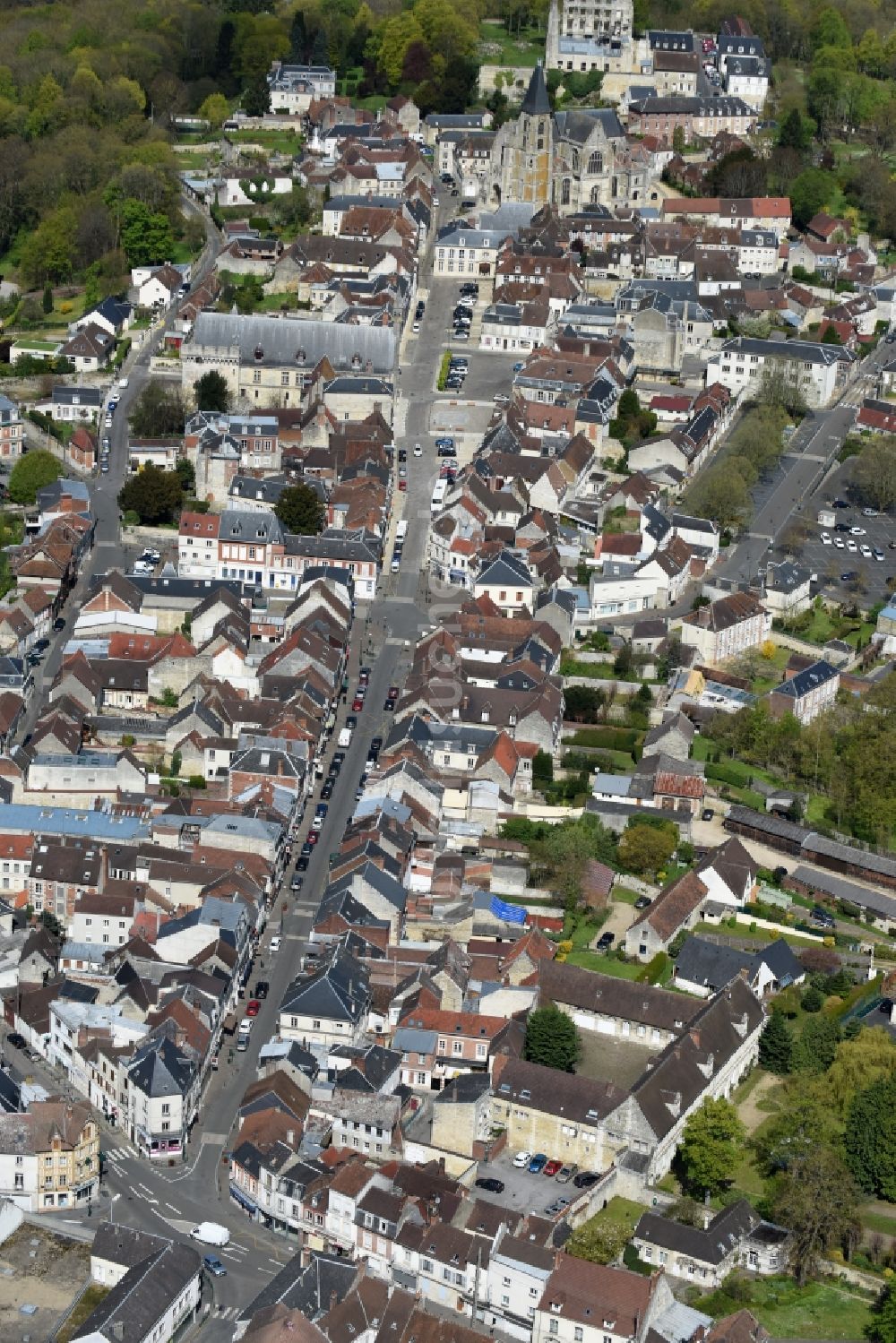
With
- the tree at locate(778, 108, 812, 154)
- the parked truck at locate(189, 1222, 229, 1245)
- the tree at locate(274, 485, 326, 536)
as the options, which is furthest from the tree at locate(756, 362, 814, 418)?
the parked truck at locate(189, 1222, 229, 1245)

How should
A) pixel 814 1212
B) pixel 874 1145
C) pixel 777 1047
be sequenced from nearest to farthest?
pixel 814 1212 → pixel 874 1145 → pixel 777 1047

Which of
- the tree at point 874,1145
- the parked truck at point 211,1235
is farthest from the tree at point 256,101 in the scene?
the parked truck at point 211,1235

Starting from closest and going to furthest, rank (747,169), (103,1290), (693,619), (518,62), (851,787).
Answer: (103,1290) → (851,787) → (693,619) → (747,169) → (518,62)

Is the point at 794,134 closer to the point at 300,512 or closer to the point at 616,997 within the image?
the point at 300,512

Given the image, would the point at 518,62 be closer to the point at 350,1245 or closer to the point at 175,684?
the point at 175,684

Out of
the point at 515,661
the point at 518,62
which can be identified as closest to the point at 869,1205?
the point at 515,661

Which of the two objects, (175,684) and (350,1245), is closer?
(350,1245)

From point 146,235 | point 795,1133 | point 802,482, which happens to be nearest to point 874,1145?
point 795,1133
